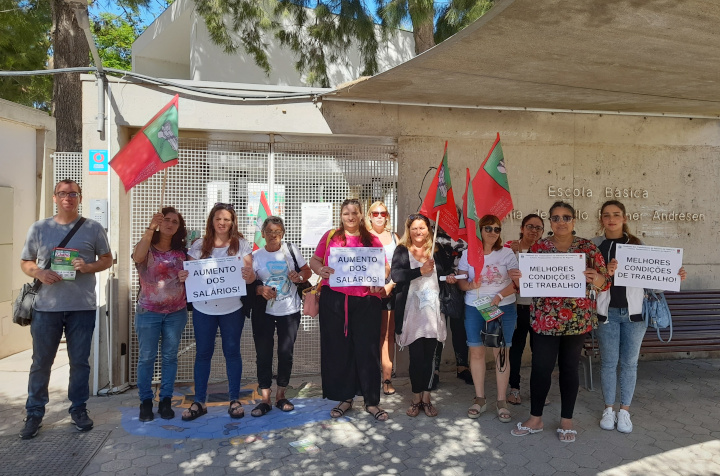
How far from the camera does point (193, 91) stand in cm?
561

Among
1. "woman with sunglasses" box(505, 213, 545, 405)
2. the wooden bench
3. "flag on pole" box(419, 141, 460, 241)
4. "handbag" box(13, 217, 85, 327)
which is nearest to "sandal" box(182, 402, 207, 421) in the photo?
"handbag" box(13, 217, 85, 327)

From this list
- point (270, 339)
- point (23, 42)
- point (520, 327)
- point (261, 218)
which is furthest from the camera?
point (23, 42)

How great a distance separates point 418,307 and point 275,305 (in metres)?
1.31

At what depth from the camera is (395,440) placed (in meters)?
4.21

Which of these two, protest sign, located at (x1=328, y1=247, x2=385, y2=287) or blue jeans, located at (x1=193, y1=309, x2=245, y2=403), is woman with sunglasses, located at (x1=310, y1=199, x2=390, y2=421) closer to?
→ protest sign, located at (x1=328, y1=247, x2=385, y2=287)

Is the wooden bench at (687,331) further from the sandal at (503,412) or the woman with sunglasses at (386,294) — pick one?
the woman with sunglasses at (386,294)

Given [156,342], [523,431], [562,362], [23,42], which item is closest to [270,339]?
[156,342]

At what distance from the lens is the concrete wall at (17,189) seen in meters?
7.06

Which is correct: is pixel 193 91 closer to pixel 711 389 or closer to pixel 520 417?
pixel 520 417

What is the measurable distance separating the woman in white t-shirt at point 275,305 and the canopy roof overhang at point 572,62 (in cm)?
185

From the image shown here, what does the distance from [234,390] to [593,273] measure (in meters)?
3.33

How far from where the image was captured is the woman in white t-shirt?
15.4 ft

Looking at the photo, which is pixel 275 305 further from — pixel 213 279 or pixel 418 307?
pixel 418 307

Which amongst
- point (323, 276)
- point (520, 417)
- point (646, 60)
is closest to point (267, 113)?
point (323, 276)
